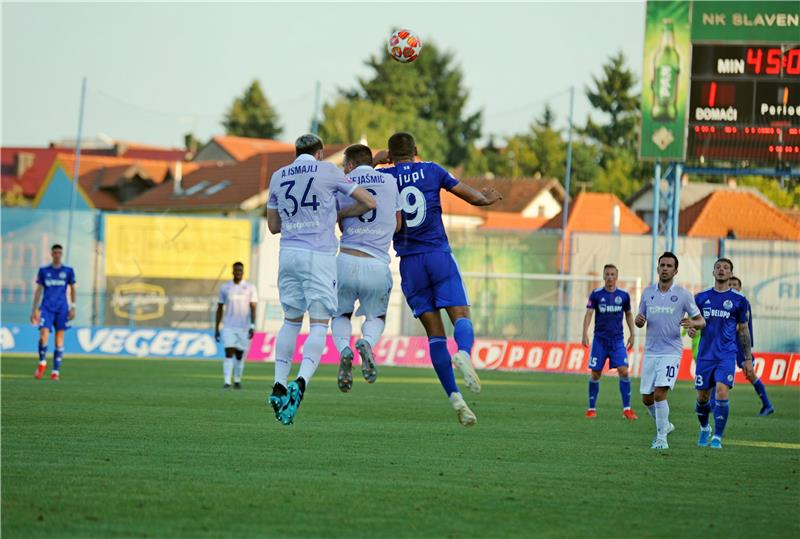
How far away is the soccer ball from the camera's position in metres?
13.9

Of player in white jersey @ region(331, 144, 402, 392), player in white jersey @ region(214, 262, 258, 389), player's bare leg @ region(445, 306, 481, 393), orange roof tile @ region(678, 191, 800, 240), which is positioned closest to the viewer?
player's bare leg @ region(445, 306, 481, 393)

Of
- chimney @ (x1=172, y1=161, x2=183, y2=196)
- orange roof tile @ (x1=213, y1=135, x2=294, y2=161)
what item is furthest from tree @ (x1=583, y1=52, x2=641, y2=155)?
chimney @ (x1=172, y1=161, x2=183, y2=196)

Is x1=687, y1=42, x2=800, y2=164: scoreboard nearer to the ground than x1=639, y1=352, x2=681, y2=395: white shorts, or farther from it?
farther from it

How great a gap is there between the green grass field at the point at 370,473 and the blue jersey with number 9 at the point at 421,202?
1980 mm

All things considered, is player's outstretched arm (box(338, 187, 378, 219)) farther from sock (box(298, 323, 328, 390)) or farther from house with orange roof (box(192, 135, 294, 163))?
house with orange roof (box(192, 135, 294, 163))

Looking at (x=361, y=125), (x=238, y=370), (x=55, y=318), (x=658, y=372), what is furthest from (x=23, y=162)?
(x=658, y=372)

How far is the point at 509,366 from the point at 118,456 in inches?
1027

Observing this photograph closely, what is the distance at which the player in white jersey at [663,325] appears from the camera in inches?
611

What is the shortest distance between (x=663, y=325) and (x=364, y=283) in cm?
488

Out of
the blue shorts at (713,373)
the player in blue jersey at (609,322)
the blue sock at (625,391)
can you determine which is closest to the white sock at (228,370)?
the player in blue jersey at (609,322)

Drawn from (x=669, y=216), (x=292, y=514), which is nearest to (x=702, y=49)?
(x=669, y=216)

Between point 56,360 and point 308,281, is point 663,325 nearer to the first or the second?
point 308,281

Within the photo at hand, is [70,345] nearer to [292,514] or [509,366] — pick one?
[509,366]

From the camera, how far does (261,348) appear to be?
38.8 metres
